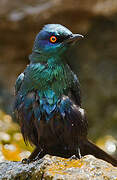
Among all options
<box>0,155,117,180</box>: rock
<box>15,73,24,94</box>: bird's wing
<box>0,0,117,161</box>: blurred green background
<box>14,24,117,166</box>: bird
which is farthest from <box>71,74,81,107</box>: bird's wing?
<box>0,0,117,161</box>: blurred green background

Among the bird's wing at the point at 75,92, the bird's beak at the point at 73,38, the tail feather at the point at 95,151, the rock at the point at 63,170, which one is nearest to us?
the rock at the point at 63,170

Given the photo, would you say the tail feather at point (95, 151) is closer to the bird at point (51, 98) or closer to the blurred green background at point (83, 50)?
the bird at point (51, 98)

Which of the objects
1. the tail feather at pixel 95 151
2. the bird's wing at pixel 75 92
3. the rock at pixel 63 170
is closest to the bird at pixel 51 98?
the bird's wing at pixel 75 92

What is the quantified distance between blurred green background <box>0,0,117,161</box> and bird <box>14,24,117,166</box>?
10.0 ft

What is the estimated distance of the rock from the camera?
3502 millimetres

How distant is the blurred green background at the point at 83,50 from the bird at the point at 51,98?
306 centimetres

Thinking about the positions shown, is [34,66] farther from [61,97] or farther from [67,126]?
[67,126]

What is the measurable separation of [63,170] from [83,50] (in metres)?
6.18

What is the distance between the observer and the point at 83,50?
955 centimetres

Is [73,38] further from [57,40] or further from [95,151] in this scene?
[95,151]

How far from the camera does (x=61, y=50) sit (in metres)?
4.43

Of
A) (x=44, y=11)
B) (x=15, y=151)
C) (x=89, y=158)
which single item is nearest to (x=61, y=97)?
(x=89, y=158)

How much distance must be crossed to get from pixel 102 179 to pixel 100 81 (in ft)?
19.2

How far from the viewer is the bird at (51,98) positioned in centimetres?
445
